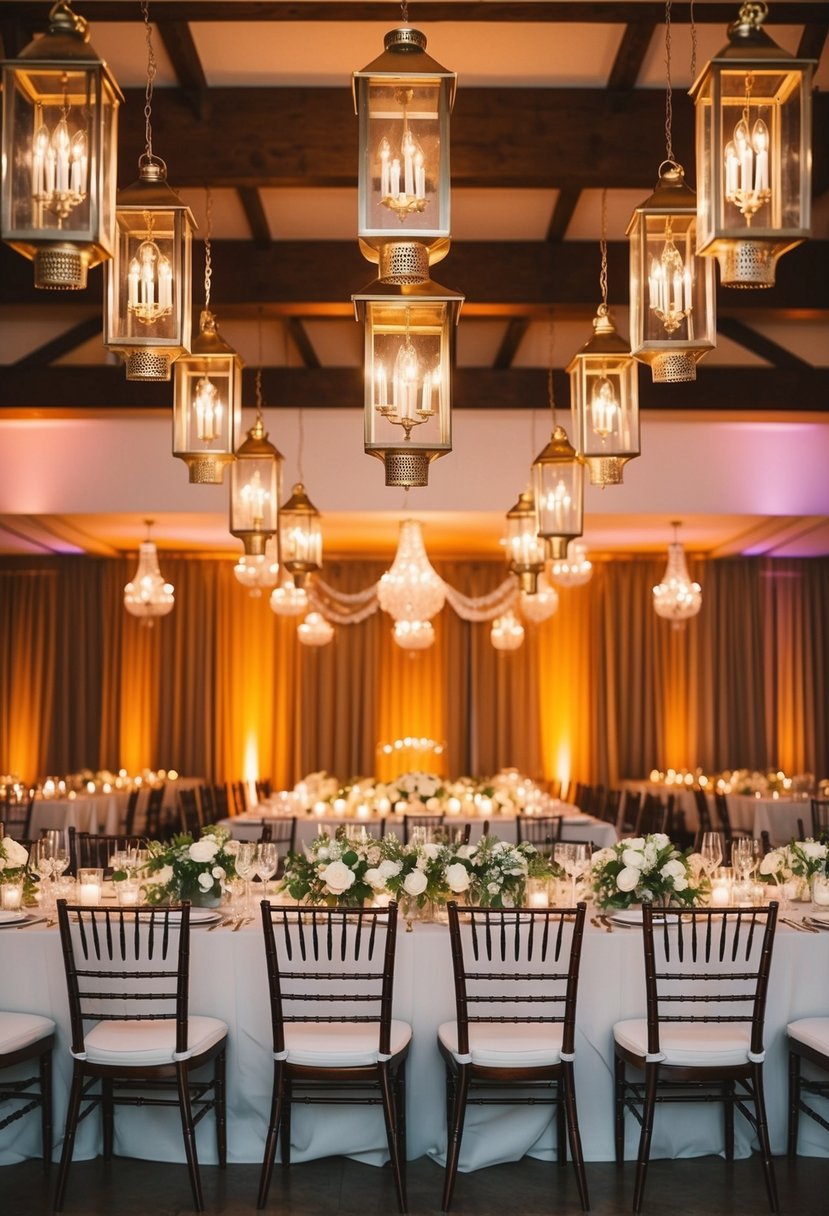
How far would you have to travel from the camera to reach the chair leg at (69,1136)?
164 inches

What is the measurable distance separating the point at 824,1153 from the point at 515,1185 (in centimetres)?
127

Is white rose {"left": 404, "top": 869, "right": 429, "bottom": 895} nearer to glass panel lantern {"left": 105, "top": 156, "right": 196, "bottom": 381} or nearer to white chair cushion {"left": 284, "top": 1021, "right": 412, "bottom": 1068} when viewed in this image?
white chair cushion {"left": 284, "top": 1021, "right": 412, "bottom": 1068}

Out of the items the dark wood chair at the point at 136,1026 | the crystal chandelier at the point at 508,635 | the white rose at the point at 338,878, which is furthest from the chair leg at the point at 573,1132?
the crystal chandelier at the point at 508,635

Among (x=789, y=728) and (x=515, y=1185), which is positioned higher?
(x=789, y=728)

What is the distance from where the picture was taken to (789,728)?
15.5 metres

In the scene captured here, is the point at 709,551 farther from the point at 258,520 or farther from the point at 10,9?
the point at 10,9

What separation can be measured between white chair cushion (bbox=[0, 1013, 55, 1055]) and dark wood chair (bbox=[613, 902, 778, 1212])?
7.12 feet

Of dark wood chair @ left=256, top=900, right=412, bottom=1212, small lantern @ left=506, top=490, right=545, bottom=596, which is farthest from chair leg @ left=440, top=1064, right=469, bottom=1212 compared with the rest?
small lantern @ left=506, top=490, right=545, bottom=596

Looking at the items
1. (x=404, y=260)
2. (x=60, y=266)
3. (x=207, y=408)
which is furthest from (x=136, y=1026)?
(x=404, y=260)

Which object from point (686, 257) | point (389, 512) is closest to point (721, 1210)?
point (686, 257)

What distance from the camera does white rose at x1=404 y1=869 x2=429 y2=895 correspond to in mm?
4891

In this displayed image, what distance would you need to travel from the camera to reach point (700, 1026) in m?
4.55

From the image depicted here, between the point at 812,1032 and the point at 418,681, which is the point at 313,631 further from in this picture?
the point at 812,1032

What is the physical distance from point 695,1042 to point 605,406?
2582 millimetres
